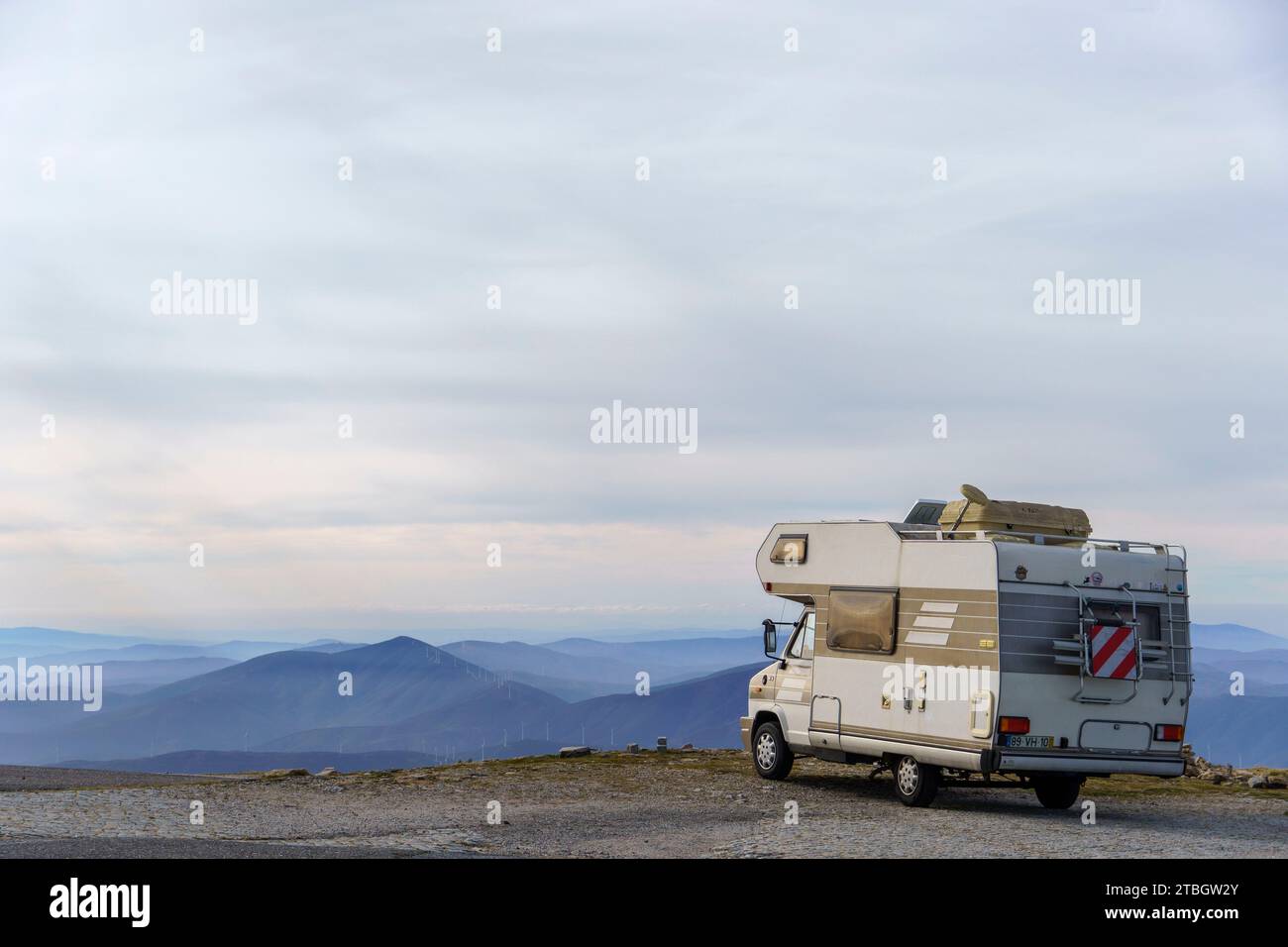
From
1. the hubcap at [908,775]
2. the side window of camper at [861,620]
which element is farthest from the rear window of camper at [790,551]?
the hubcap at [908,775]

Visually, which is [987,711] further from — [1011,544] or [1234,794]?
[1234,794]

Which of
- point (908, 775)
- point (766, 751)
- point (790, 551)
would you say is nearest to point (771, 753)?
point (766, 751)

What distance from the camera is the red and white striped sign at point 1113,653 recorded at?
16.3 m

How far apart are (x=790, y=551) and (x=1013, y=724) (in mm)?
4757

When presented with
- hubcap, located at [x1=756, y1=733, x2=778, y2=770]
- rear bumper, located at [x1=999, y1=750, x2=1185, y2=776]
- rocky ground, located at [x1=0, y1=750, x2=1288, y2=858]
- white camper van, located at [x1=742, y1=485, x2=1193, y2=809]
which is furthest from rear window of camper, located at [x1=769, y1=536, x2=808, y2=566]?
rear bumper, located at [x1=999, y1=750, x2=1185, y2=776]

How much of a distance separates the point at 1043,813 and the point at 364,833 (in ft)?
30.3

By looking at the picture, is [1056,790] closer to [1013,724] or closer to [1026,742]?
[1026,742]

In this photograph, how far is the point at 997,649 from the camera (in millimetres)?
15727

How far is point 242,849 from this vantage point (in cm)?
1200

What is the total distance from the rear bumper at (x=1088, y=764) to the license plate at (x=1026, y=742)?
10 centimetres

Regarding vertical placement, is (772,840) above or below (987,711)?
below

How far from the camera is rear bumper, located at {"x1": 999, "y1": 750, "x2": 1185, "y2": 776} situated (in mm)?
15859

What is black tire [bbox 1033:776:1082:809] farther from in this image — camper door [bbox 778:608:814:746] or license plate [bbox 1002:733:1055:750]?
camper door [bbox 778:608:814:746]
